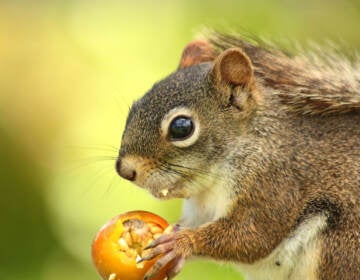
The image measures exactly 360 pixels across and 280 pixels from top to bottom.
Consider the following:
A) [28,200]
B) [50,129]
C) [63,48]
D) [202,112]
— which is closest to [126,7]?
[63,48]

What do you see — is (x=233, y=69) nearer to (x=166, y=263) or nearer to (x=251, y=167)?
(x=251, y=167)

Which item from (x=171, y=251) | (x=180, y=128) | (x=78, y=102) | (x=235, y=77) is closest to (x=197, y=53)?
(x=235, y=77)

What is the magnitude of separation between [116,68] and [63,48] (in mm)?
423

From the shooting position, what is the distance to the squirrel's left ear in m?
2.13

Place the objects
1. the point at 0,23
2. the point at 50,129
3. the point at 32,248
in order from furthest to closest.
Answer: the point at 0,23
the point at 50,129
the point at 32,248

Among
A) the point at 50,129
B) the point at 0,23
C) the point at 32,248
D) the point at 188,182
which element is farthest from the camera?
the point at 0,23

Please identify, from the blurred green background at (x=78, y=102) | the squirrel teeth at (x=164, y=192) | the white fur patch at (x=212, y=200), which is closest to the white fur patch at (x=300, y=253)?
the white fur patch at (x=212, y=200)

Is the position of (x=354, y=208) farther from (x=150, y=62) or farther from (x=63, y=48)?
(x=63, y=48)

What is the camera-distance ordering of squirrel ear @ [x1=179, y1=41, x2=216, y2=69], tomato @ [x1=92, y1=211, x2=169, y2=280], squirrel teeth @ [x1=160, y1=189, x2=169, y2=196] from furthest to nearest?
squirrel ear @ [x1=179, y1=41, x2=216, y2=69], squirrel teeth @ [x1=160, y1=189, x2=169, y2=196], tomato @ [x1=92, y1=211, x2=169, y2=280]

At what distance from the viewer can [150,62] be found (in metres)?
4.46

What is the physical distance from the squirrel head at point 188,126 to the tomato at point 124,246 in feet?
0.30

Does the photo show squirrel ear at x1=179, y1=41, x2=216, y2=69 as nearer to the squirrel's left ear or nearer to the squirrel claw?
the squirrel's left ear

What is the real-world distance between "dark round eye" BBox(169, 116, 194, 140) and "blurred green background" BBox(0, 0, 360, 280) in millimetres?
1665

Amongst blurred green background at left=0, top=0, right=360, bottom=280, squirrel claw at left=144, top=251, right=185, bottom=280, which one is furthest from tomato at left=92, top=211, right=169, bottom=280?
blurred green background at left=0, top=0, right=360, bottom=280
